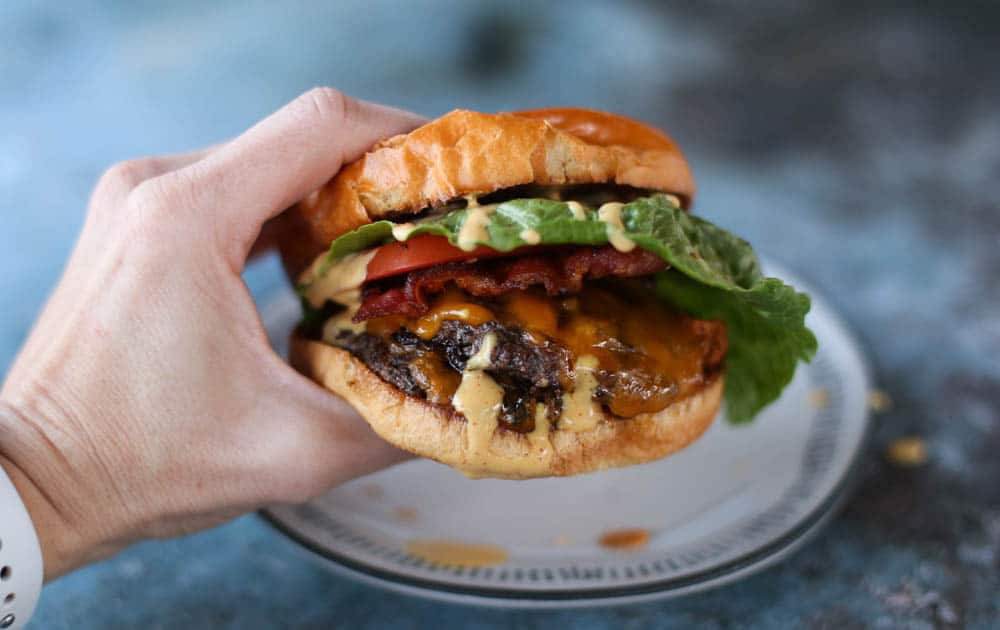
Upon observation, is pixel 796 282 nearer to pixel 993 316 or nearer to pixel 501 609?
pixel 993 316

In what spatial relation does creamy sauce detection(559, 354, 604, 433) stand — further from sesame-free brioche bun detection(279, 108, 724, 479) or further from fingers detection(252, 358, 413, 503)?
fingers detection(252, 358, 413, 503)

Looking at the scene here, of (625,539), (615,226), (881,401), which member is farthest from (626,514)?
(881,401)

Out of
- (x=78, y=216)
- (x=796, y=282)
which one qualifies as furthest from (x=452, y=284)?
(x=78, y=216)

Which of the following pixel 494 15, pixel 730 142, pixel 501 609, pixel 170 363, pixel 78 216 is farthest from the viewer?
pixel 494 15

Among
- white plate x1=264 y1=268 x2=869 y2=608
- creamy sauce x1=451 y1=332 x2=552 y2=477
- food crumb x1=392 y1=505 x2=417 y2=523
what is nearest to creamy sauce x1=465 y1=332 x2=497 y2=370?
creamy sauce x1=451 y1=332 x2=552 y2=477

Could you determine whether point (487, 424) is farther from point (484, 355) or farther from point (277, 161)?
point (277, 161)

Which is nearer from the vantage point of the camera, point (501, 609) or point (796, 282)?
point (501, 609)

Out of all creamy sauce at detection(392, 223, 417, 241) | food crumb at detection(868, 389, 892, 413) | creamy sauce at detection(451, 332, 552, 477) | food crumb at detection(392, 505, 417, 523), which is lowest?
food crumb at detection(392, 505, 417, 523)
